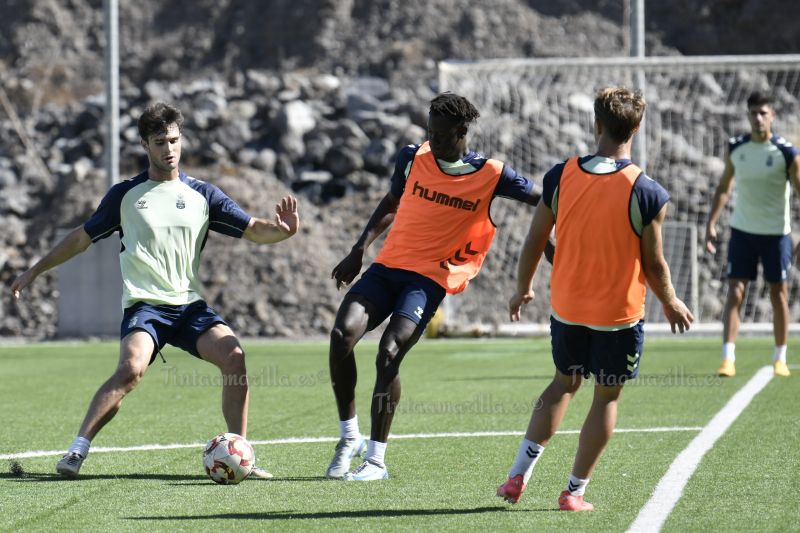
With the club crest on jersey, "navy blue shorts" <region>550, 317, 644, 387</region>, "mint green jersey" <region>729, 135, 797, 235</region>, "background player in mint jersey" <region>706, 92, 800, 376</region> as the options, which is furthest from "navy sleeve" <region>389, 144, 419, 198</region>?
"mint green jersey" <region>729, 135, 797, 235</region>

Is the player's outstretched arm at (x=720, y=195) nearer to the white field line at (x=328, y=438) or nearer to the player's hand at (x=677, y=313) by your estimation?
the white field line at (x=328, y=438)

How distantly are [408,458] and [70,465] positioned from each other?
1802 millimetres

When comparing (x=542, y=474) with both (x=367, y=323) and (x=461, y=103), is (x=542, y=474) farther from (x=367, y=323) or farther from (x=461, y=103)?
(x=461, y=103)

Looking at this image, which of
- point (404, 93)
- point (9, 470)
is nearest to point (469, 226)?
point (9, 470)

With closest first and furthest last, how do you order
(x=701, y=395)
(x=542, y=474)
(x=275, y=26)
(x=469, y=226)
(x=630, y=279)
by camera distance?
1. (x=630, y=279)
2. (x=542, y=474)
3. (x=469, y=226)
4. (x=701, y=395)
5. (x=275, y=26)

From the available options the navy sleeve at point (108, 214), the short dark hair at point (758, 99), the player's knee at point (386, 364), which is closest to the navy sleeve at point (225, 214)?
the navy sleeve at point (108, 214)

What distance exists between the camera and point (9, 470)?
23.0ft

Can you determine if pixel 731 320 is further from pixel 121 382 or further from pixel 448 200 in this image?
pixel 121 382

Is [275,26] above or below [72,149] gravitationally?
above

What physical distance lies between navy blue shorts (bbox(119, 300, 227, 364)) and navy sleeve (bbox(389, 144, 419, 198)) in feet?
3.84

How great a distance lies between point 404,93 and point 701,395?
746 inches

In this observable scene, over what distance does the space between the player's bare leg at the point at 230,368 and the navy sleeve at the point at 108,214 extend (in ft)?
2.61

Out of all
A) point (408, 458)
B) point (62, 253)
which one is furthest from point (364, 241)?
point (62, 253)

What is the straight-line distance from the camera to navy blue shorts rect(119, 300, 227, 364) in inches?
274
